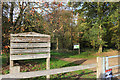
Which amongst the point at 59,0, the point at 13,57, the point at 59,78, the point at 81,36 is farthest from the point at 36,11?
the point at 81,36

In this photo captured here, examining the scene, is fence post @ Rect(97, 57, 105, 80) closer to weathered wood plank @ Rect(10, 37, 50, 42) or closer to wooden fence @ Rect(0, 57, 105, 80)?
wooden fence @ Rect(0, 57, 105, 80)

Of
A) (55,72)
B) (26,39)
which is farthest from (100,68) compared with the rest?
(26,39)

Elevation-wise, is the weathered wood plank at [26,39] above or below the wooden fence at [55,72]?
above

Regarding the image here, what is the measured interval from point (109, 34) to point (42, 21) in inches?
485

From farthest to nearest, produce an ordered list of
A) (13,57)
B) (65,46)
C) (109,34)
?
1. (65,46)
2. (109,34)
3. (13,57)

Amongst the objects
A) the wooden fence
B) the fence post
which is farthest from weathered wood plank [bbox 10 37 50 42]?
the fence post

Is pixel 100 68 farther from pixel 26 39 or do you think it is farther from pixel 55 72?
pixel 26 39

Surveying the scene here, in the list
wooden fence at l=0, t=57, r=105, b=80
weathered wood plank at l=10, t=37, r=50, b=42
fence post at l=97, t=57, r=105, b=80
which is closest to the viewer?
wooden fence at l=0, t=57, r=105, b=80

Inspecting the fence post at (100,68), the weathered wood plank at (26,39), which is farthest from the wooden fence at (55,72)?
the weathered wood plank at (26,39)

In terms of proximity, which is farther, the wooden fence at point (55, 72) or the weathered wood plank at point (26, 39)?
the weathered wood plank at point (26, 39)

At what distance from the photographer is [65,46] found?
17.0m

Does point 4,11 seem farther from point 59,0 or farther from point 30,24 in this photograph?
point 59,0

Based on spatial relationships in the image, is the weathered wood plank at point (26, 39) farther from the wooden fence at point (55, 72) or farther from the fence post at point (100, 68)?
the fence post at point (100, 68)

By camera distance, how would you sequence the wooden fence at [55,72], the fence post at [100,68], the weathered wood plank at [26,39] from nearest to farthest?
the wooden fence at [55,72]
the fence post at [100,68]
the weathered wood plank at [26,39]
